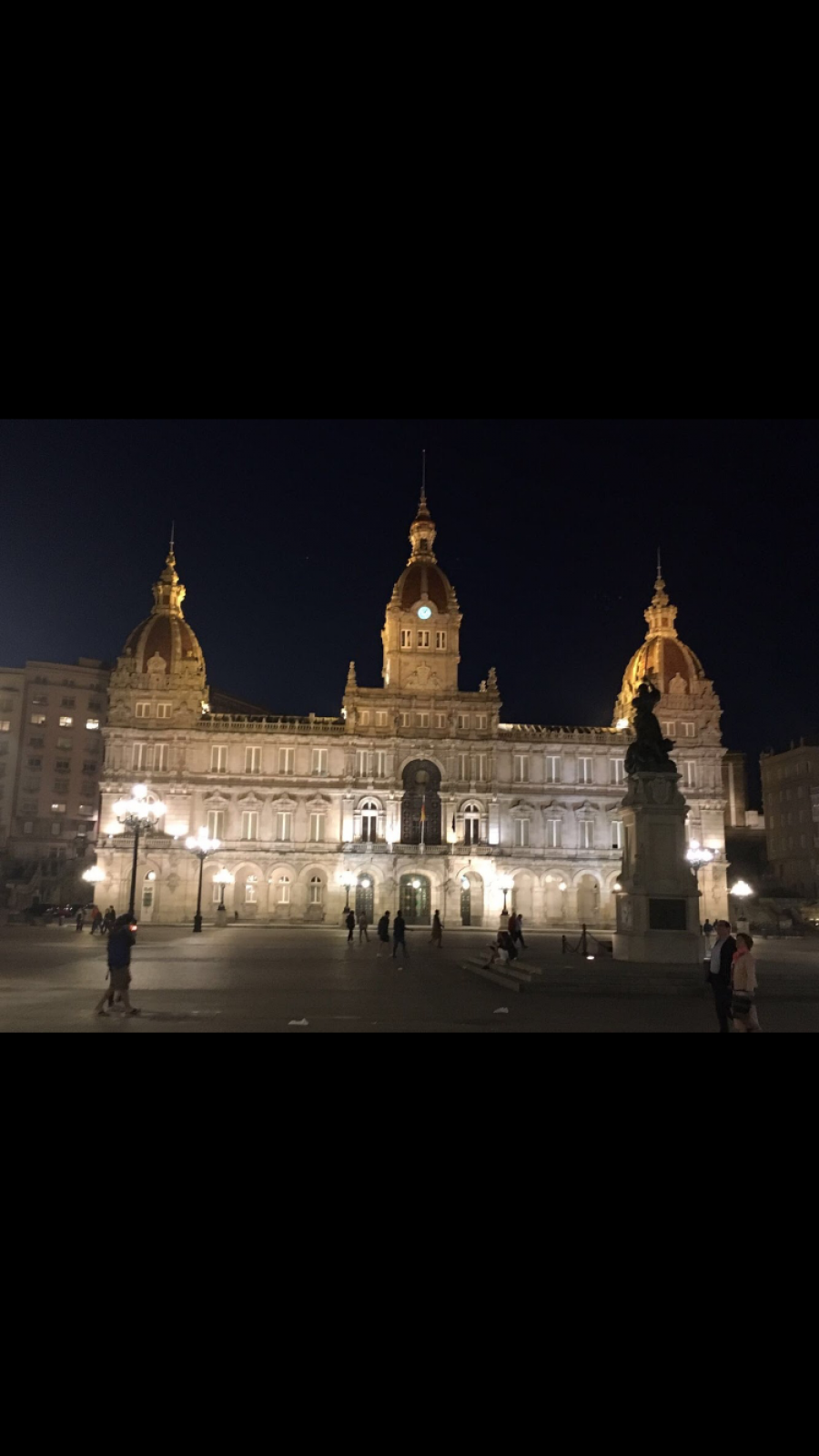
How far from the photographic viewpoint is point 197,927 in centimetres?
4450

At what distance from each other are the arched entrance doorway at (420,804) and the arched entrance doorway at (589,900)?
32.4 feet

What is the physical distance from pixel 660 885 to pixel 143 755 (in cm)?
4608

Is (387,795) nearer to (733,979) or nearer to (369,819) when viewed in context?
(369,819)

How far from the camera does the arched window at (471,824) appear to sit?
62.6 metres

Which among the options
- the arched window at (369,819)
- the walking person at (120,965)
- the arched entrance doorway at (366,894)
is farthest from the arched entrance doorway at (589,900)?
the walking person at (120,965)

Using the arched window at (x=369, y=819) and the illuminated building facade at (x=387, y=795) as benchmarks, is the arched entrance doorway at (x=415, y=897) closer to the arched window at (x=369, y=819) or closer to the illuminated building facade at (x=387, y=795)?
the illuminated building facade at (x=387, y=795)

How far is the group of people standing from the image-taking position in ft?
40.9

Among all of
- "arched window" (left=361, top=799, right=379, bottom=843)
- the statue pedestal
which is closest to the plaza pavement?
the statue pedestal

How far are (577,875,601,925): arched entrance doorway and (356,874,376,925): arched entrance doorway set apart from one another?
13.4 metres

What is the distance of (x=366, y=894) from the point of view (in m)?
60.7
